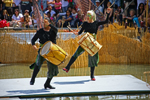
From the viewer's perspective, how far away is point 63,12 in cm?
1138

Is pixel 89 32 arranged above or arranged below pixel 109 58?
above

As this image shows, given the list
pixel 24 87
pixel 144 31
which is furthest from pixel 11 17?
pixel 24 87

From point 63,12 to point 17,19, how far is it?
1.64m

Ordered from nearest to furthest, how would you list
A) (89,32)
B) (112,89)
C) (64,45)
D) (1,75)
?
(112,89), (89,32), (1,75), (64,45)

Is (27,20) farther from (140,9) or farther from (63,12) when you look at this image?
(140,9)

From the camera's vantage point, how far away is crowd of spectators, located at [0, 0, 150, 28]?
10.9 meters

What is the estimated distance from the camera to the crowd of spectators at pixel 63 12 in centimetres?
1086

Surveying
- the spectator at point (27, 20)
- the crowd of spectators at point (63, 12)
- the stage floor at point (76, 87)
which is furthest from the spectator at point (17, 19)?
the stage floor at point (76, 87)

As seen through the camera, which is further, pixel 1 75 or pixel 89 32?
pixel 1 75

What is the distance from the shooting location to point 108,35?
9.66 metres

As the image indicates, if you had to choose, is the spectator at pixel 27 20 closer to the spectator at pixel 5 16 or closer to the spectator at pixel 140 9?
the spectator at pixel 5 16

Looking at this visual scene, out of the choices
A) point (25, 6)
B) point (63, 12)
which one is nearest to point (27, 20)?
point (25, 6)

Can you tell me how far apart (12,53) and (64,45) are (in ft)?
5.67

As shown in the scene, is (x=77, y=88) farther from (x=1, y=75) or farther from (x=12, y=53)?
(x=12, y=53)
